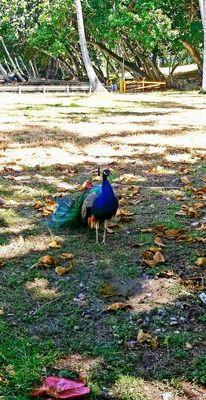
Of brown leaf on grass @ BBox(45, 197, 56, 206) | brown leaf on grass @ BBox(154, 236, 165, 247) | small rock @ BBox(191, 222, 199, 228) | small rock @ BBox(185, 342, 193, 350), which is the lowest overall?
small rock @ BBox(185, 342, 193, 350)

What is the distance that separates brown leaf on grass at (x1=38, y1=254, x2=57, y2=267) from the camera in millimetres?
4609

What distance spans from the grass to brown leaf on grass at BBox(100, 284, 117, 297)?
4cm

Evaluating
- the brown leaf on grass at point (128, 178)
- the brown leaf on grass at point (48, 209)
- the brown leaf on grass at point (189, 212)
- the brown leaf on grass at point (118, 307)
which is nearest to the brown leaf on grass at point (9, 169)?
the brown leaf on grass at point (128, 178)

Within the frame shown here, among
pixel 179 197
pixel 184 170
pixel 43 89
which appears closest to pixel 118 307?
pixel 179 197

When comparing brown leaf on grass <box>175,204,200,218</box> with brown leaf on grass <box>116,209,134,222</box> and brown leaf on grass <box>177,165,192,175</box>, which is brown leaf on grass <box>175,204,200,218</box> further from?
brown leaf on grass <box>177,165,192,175</box>

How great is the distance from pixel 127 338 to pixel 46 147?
7051 mm

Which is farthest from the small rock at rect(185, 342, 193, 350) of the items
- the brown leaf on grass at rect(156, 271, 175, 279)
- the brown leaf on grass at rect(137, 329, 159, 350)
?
the brown leaf on grass at rect(156, 271, 175, 279)

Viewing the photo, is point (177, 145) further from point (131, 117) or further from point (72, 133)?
point (131, 117)

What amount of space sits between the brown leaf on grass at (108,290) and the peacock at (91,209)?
0.90 m

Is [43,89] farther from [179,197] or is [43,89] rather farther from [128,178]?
[179,197]

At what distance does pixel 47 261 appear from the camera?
4625 millimetres

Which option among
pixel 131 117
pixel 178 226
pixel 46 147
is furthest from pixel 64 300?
pixel 131 117

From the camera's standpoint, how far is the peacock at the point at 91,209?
4902mm

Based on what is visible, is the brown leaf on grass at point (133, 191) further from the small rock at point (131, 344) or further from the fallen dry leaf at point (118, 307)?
the small rock at point (131, 344)
